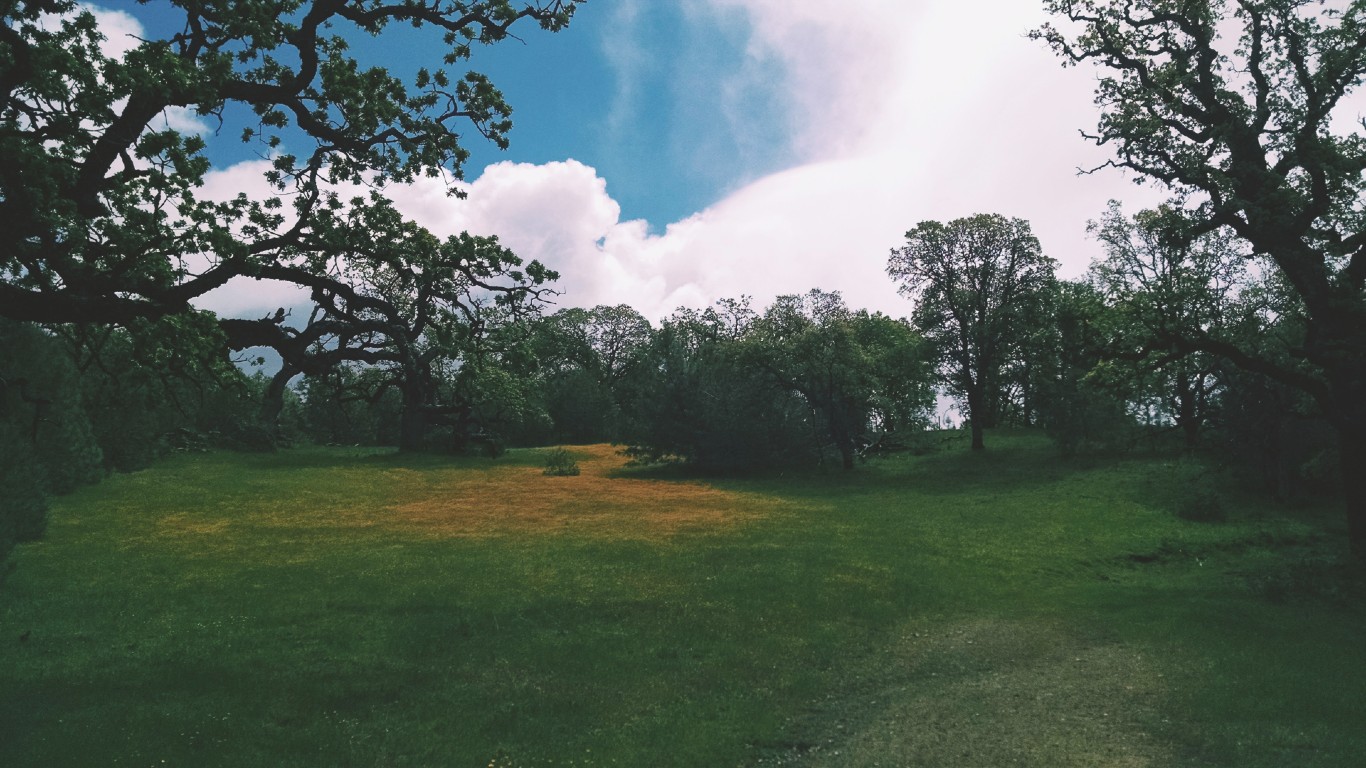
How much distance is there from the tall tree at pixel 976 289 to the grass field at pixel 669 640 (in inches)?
1044

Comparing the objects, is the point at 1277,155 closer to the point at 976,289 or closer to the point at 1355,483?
the point at 1355,483

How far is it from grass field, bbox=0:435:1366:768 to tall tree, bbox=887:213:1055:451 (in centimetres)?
2652

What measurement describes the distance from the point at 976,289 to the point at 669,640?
169 ft

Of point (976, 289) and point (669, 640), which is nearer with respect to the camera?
point (669, 640)

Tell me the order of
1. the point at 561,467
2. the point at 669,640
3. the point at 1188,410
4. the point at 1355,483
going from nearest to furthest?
the point at 669,640 → the point at 1355,483 → the point at 1188,410 → the point at 561,467

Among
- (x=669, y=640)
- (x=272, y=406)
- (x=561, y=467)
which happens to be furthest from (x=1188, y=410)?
(x=272, y=406)

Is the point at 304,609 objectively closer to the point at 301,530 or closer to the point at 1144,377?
the point at 301,530

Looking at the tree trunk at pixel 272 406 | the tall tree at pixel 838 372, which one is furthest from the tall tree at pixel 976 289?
the tree trunk at pixel 272 406

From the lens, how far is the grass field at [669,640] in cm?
1112

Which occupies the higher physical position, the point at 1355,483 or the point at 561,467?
the point at 1355,483

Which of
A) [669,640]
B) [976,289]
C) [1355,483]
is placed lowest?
[669,640]

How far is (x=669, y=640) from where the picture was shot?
16234 mm

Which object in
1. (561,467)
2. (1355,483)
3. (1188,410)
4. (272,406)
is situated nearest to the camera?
(1355,483)

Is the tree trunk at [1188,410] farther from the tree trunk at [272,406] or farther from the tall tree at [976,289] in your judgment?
the tree trunk at [272,406]
